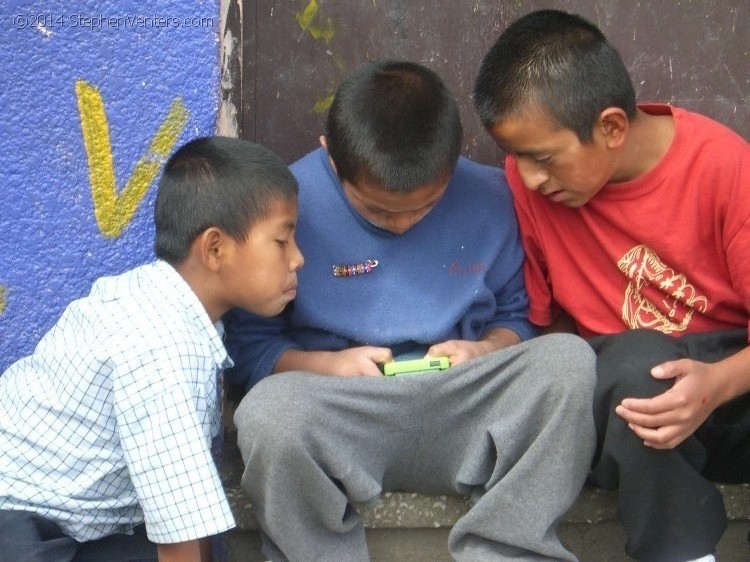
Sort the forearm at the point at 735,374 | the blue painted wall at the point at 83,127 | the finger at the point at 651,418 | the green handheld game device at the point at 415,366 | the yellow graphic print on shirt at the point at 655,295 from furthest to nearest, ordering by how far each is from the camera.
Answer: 1. the blue painted wall at the point at 83,127
2. the yellow graphic print on shirt at the point at 655,295
3. the green handheld game device at the point at 415,366
4. the forearm at the point at 735,374
5. the finger at the point at 651,418

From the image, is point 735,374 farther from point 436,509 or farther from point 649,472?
point 436,509

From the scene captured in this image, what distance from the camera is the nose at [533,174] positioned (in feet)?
8.10

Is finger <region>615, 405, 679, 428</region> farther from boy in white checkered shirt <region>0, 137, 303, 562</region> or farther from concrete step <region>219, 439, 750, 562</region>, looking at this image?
boy in white checkered shirt <region>0, 137, 303, 562</region>

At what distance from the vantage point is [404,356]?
2.57m

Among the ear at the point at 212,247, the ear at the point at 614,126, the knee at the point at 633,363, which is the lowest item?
the knee at the point at 633,363

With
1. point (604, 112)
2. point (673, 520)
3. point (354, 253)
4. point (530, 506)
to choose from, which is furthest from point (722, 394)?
point (354, 253)

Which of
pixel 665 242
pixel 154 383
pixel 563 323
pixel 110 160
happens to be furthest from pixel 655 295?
pixel 110 160

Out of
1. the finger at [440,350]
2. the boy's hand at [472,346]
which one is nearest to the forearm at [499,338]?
the boy's hand at [472,346]

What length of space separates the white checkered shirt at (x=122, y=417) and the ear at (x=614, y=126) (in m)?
0.85

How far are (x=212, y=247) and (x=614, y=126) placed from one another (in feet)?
2.70

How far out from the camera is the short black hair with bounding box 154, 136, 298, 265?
7.86 ft

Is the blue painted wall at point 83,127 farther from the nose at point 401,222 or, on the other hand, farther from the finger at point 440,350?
the finger at point 440,350

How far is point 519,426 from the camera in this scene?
2285 mm

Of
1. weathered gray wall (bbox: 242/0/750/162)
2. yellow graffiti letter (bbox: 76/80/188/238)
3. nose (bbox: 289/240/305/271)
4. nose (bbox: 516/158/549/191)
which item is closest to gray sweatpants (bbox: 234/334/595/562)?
nose (bbox: 289/240/305/271)
